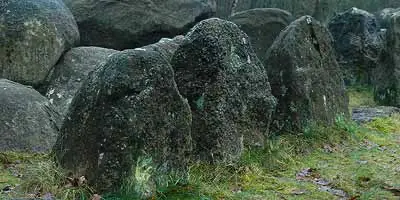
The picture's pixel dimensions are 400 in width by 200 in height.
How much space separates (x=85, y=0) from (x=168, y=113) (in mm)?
10834

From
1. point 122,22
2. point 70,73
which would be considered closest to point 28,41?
point 70,73

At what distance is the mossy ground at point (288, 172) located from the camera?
595 cm

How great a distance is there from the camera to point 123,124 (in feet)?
18.9

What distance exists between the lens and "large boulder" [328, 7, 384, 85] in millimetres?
18891

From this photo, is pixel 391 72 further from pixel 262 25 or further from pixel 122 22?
pixel 122 22

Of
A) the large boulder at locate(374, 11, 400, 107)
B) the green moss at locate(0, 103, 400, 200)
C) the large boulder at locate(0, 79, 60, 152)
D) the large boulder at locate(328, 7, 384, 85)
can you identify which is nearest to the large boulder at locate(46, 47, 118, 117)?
the large boulder at locate(0, 79, 60, 152)

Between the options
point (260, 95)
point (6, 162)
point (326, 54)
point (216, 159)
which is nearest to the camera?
point (216, 159)

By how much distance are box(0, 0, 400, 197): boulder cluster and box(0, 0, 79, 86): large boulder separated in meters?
0.02

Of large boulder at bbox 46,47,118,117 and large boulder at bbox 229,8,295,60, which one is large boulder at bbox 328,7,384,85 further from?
large boulder at bbox 46,47,118,117

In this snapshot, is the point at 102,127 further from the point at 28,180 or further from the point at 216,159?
the point at 216,159

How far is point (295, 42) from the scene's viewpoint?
Result: 10.0m

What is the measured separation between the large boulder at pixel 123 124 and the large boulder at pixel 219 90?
0.86 m

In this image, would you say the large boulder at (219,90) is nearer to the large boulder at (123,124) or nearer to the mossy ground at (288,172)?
the mossy ground at (288,172)

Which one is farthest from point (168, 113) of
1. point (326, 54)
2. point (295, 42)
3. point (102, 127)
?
point (326, 54)
